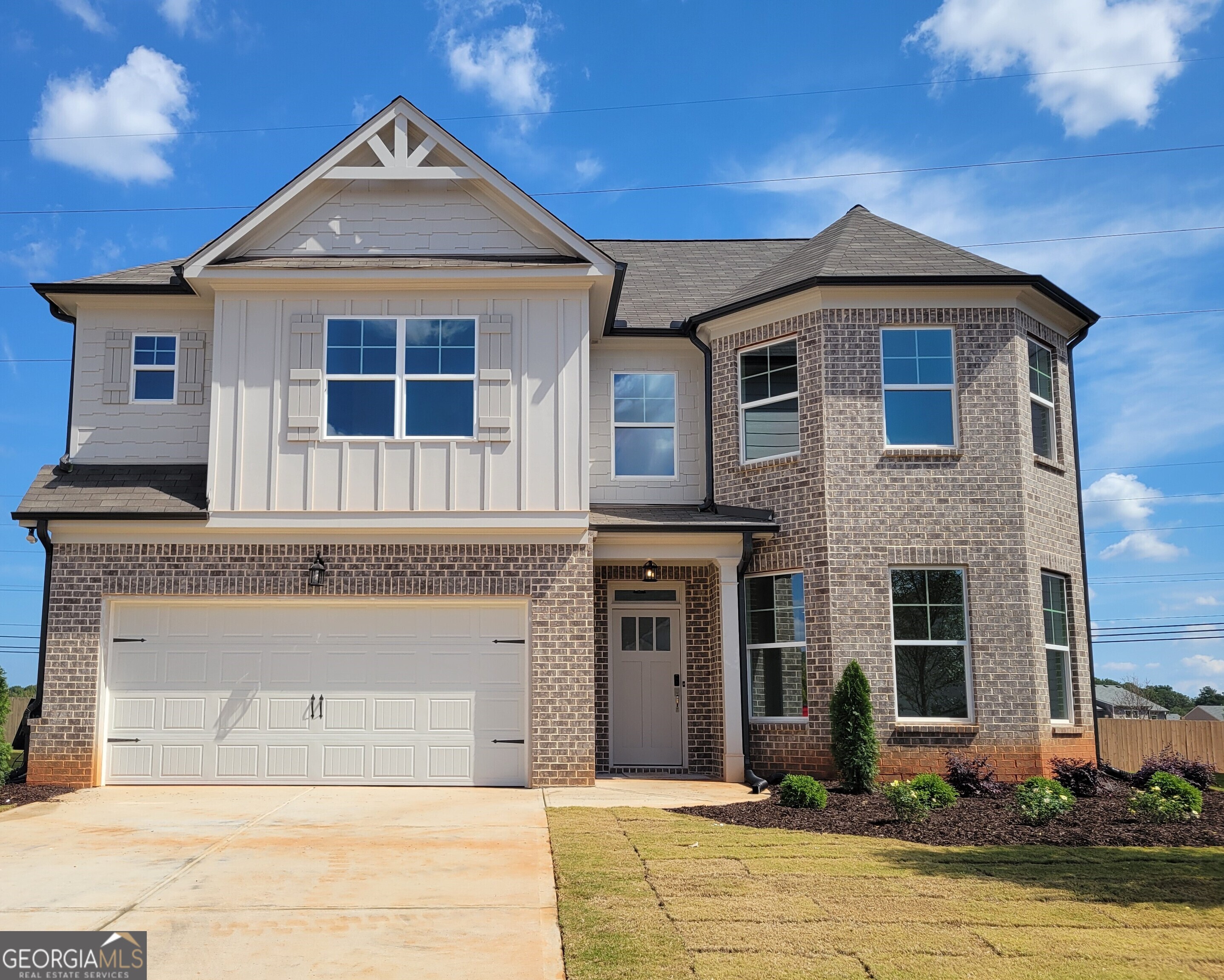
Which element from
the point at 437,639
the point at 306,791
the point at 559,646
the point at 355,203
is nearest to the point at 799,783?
the point at 559,646

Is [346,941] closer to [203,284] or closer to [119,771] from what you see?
[119,771]

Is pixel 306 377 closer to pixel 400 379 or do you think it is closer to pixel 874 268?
pixel 400 379

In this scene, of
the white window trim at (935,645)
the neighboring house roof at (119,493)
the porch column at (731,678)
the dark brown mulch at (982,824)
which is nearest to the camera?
the dark brown mulch at (982,824)

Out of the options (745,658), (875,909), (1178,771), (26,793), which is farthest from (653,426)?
(875,909)

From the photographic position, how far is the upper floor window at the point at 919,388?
13.5 meters

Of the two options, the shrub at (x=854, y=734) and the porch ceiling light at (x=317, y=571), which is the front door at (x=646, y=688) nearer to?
the shrub at (x=854, y=734)

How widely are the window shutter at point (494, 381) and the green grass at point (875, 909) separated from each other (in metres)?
5.22

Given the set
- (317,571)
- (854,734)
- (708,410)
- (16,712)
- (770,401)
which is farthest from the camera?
(16,712)

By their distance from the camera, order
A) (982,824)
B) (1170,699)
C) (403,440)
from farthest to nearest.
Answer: (1170,699) → (403,440) → (982,824)

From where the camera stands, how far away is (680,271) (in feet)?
56.2

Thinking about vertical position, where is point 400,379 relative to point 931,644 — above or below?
above

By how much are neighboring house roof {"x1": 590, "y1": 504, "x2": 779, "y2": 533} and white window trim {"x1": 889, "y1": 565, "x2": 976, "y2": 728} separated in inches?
68.0

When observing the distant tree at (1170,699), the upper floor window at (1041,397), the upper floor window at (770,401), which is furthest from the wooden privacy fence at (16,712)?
the distant tree at (1170,699)

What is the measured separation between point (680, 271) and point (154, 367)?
7.76 m
